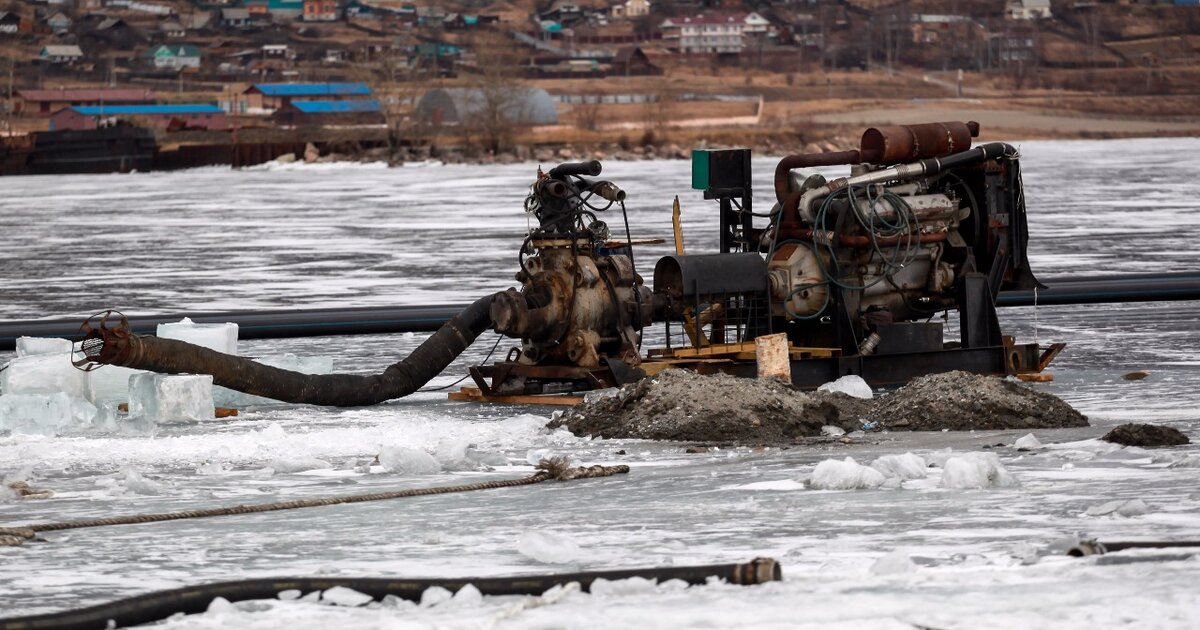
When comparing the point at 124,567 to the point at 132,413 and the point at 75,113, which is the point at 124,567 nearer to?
the point at 132,413

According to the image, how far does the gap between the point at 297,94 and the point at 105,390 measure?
379ft

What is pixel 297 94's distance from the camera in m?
125

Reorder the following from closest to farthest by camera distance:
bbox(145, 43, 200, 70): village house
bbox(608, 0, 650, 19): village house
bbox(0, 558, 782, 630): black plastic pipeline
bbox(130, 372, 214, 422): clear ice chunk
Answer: bbox(0, 558, 782, 630): black plastic pipeline
bbox(130, 372, 214, 422): clear ice chunk
bbox(145, 43, 200, 70): village house
bbox(608, 0, 650, 19): village house

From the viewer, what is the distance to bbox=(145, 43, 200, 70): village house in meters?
158

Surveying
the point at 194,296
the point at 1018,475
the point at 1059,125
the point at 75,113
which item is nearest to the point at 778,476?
the point at 1018,475

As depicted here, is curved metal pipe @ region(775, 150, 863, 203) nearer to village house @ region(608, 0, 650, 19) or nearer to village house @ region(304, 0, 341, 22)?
village house @ region(304, 0, 341, 22)

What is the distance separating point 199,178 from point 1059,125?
245ft

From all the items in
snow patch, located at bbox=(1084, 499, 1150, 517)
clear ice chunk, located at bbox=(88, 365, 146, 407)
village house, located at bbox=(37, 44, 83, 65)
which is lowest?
village house, located at bbox=(37, 44, 83, 65)

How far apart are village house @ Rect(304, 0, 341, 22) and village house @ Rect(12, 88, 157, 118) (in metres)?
62.5

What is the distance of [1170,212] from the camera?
102ft

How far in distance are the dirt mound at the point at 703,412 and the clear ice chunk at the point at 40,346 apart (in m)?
3.52

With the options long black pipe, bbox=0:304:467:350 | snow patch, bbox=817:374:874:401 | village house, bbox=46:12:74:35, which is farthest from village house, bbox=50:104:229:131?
snow patch, bbox=817:374:874:401

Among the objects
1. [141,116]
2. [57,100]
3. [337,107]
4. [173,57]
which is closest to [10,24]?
[173,57]

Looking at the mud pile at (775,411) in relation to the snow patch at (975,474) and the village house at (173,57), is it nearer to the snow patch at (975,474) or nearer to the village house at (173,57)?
the snow patch at (975,474)
